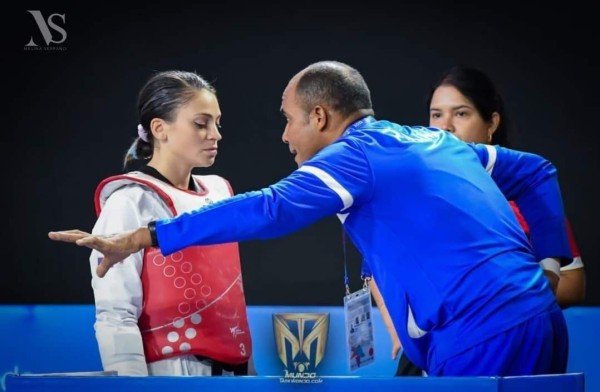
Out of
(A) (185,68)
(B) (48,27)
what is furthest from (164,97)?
(B) (48,27)

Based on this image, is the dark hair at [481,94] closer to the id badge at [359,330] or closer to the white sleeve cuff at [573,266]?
the white sleeve cuff at [573,266]

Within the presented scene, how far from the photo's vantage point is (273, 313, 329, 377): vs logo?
344cm

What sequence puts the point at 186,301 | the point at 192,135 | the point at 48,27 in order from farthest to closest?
the point at 48,27, the point at 192,135, the point at 186,301

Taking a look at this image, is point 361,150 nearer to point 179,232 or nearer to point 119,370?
point 179,232

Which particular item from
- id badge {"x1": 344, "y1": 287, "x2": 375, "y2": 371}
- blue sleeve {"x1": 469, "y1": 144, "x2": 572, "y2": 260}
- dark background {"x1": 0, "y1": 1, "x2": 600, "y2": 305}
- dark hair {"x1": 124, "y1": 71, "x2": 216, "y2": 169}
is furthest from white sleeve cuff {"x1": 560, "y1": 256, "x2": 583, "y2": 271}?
dark background {"x1": 0, "y1": 1, "x2": 600, "y2": 305}

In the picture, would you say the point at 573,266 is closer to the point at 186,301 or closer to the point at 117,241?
the point at 186,301

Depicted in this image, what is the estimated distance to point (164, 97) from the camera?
300 cm

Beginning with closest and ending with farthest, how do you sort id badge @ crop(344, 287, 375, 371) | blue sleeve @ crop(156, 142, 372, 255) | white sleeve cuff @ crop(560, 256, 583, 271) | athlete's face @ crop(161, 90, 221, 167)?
blue sleeve @ crop(156, 142, 372, 255)
id badge @ crop(344, 287, 375, 371)
white sleeve cuff @ crop(560, 256, 583, 271)
athlete's face @ crop(161, 90, 221, 167)

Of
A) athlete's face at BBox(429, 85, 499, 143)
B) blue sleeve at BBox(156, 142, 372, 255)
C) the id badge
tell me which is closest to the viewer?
blue sleeve at BBox(156, 142, 372, 255)

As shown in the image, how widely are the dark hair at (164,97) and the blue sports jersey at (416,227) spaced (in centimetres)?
74

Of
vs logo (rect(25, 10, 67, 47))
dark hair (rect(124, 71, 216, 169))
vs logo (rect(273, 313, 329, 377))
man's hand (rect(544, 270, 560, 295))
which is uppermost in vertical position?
vs logo (rect(25, 10, 67, 47))

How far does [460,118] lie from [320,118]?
911 millimetres

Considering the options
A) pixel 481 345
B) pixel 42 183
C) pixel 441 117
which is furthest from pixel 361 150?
pixel 42 183

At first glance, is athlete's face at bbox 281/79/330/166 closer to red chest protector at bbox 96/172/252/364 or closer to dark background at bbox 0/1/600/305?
red chest protector at bbox 96/172/252/364
